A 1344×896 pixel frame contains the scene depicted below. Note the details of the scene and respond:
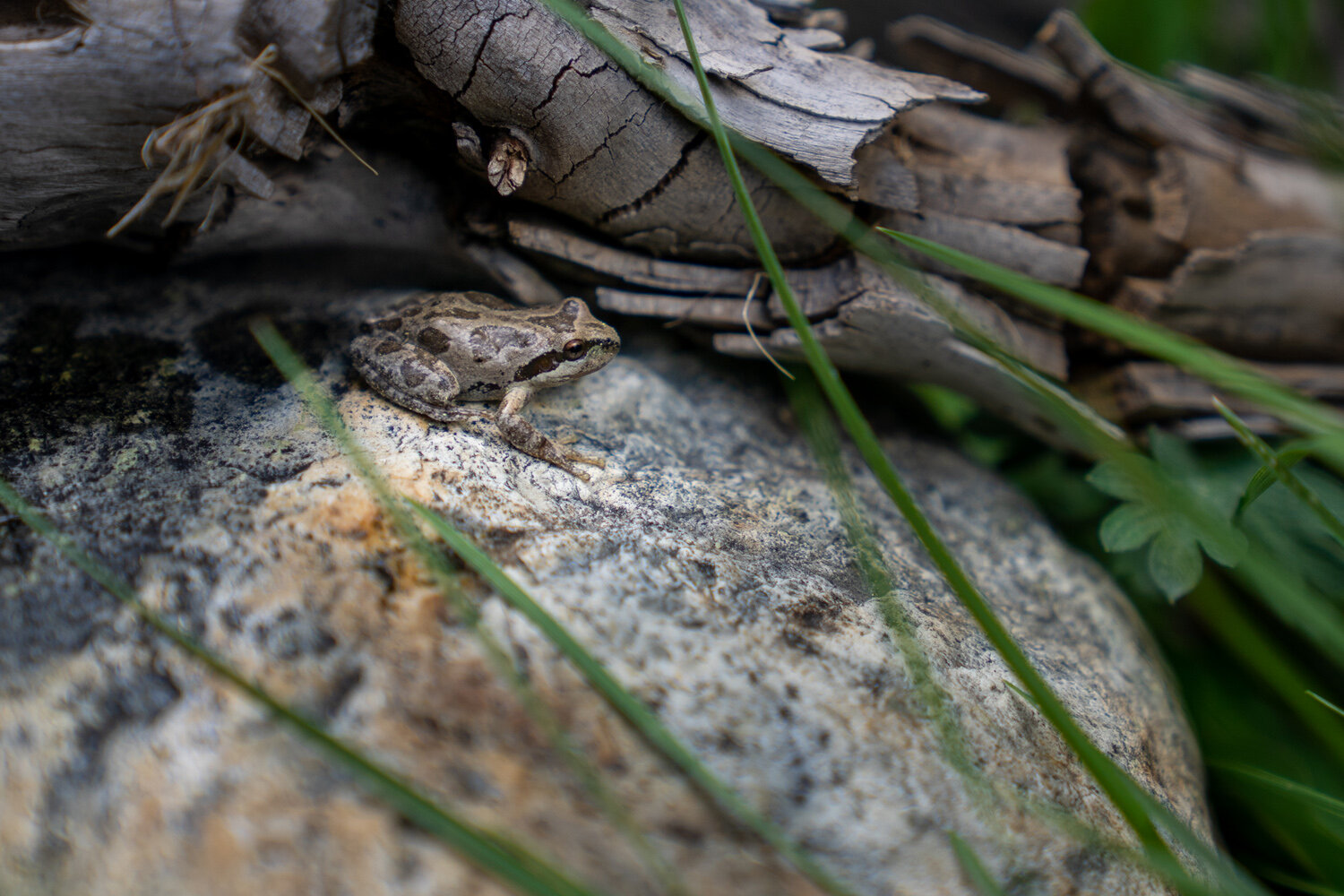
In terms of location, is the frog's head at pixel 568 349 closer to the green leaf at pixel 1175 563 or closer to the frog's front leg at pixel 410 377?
the frog's front leg at pixel 410 377

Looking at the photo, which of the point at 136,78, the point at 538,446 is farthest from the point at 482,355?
the point at 136,78

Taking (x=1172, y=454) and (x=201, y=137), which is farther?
(x=1172, y=454)

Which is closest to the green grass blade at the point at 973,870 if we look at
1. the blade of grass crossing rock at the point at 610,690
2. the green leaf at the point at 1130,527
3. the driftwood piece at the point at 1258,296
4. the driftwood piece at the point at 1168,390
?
the blade of grass crossing rock at the point at 610,690

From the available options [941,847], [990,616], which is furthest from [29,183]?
[941,847]

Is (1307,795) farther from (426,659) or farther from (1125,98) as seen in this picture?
(1125,98)

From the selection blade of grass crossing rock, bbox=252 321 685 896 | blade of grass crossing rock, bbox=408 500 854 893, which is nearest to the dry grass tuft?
blade of grass crossing rock, bbox=252 321 685 896
